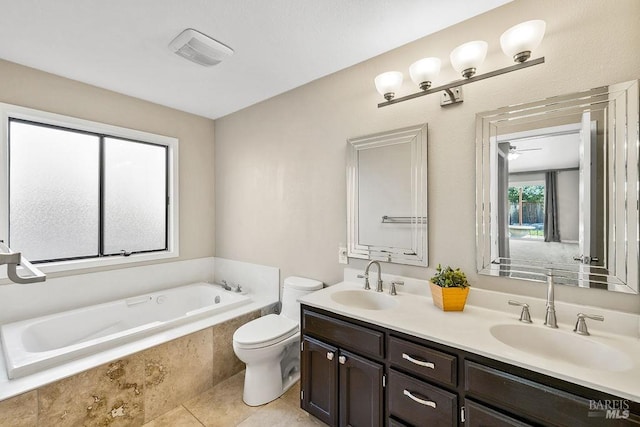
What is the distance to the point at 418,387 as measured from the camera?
4.35ft

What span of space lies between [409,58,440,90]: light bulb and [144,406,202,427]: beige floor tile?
2.57 meters

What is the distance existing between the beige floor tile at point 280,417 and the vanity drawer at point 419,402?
0.73 m

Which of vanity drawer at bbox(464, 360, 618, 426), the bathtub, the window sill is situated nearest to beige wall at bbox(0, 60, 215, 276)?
the window sill

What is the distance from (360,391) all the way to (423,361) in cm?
45

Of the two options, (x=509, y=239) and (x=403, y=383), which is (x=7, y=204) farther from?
(x=509, y=239)

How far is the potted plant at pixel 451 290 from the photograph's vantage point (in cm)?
154

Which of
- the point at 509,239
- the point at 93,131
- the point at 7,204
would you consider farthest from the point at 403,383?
the point at 93,131

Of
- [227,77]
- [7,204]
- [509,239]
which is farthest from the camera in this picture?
[227,77]

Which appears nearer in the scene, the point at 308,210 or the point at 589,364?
the point at 589,364

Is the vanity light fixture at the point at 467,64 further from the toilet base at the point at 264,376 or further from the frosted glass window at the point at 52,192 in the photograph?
the frosted glass window at the point at 52,192

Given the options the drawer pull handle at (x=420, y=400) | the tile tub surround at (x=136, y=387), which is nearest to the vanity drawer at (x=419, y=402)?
the drawer pull handle at (x=420, y=400)

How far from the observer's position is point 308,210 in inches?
98.9

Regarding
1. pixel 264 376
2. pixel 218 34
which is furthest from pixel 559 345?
pixel 218 34

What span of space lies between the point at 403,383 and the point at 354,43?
6.66 ft
